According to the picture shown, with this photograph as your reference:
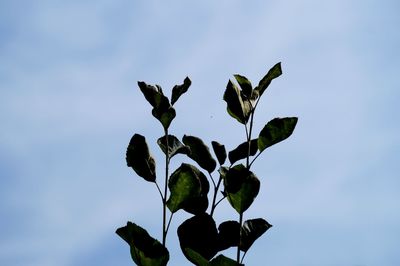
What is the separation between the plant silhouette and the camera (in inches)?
62.7

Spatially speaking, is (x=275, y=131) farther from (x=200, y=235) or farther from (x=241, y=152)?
(x=200, y=235)

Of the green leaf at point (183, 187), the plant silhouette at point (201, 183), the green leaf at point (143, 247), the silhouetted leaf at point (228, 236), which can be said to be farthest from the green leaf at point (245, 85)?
the green leaf at point (143, 247)

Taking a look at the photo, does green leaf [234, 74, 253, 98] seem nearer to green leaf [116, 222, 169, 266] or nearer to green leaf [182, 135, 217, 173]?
green leaf [182, 135, 217, 173]

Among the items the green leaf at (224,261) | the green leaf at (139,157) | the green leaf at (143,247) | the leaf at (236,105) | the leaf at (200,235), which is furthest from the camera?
the leaf at (236,105)

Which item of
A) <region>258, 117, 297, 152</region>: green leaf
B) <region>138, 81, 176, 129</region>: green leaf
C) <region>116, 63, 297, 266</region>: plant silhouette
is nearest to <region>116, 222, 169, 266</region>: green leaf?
<region>116, 63, 297, 266</region>: plant silhouette

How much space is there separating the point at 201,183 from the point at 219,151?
0.47 feet

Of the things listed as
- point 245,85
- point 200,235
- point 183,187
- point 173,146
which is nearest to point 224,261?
point 200,235

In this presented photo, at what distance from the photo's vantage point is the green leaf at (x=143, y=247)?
60.9 inches

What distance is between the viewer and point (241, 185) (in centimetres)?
170

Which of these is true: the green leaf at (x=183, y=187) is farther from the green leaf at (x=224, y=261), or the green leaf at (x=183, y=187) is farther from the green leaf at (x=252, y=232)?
the green leaf at (x=224, y=261)

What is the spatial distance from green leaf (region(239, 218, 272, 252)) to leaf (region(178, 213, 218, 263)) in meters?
0.11

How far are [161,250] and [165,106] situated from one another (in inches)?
20.4

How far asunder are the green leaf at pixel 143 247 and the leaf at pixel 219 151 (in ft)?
1.54

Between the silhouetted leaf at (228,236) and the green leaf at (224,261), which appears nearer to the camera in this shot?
the green leaf at (224,261)
